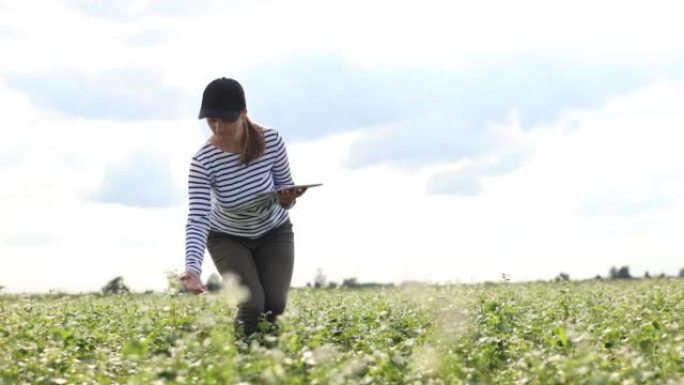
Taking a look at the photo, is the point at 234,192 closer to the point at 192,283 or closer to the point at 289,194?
the point at 289,194

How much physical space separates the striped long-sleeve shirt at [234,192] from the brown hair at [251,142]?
0.06 meters

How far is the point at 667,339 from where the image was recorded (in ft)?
28.3

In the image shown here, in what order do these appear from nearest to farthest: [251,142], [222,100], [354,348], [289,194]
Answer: [222,100] → [289,194] → [251,142] → [354,348]

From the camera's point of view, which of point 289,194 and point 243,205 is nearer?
point 289,194

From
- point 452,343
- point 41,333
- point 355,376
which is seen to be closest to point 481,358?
point 452,343

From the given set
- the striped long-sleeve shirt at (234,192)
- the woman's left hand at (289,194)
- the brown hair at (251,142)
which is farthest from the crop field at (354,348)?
the brown hair at (251,142)

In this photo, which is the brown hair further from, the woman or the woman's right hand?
the woman's right hand

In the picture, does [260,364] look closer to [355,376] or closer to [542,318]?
[355,376]

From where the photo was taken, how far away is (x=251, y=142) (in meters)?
8.27

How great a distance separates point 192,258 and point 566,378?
290cm

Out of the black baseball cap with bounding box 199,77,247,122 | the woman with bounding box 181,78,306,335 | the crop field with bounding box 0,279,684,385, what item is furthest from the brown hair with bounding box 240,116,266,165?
the crop field with bounding box 0,279,684,385

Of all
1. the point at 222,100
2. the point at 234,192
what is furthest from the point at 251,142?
the point at 222,100

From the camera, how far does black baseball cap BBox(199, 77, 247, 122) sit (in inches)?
305

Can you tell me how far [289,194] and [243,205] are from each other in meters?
0.42
